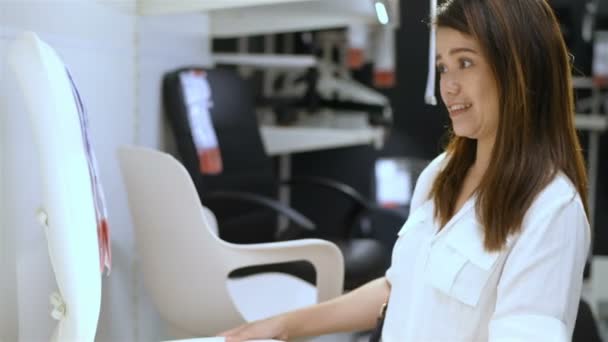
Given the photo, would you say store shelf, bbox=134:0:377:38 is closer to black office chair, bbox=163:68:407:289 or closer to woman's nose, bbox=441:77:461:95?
black office chair, bbox=163:68:407:289

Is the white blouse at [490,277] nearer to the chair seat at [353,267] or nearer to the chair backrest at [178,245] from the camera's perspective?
the chair backrest at [178,245]

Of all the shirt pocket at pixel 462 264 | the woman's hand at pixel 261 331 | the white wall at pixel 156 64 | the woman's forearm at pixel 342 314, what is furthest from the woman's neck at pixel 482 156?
the white wall at pixel 156 64

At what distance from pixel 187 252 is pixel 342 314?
40 cm

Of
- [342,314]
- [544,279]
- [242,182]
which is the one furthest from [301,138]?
[544,279]

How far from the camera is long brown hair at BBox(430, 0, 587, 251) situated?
97cm

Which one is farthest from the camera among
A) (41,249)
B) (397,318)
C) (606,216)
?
(606,216)

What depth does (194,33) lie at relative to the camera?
2457mm

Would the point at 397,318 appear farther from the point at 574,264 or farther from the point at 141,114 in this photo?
the point at 141,114

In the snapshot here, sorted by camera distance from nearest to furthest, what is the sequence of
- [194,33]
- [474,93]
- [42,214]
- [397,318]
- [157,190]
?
[42,214]
[474,93]
[397,318]
[157,190]
[194,33]

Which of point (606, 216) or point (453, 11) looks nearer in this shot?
point (453, 11)

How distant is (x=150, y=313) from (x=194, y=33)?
3.47ft

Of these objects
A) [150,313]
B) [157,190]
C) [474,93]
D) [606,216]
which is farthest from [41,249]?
[606,216]

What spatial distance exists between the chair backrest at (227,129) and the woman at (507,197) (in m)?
1.25

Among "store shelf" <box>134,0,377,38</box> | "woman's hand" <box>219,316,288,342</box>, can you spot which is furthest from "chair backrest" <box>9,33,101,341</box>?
"store shelf" <box>134,0,377,38</box>
